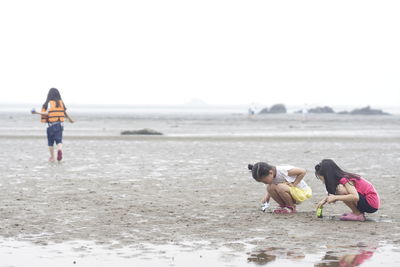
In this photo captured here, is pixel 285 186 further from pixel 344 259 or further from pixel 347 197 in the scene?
pixel 344 259

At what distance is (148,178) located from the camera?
1383cm

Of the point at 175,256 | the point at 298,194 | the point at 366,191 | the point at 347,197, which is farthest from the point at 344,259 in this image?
the point at 298,194

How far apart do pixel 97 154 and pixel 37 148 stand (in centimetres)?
306

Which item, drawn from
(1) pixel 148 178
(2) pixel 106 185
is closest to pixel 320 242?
(2) pixel 106 185

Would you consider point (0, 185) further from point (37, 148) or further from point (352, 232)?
point (37, 148)

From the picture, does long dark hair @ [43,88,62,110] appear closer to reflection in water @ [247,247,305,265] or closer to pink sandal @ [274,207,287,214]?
pink sandal @ [274,207,287,214]

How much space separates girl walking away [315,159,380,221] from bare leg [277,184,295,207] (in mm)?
651

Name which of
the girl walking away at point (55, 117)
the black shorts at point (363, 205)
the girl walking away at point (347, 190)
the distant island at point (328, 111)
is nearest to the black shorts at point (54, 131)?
the girl walking away at point (55, 117)

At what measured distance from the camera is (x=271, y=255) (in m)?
6.74

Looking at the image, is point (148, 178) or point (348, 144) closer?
point (148, 178)

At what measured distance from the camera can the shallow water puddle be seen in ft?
21.0

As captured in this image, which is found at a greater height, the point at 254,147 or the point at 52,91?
the point at 52,91

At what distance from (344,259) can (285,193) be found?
9.30 feet

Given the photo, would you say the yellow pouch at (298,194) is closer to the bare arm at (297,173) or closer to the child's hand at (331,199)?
the bare arm at (297,173)
